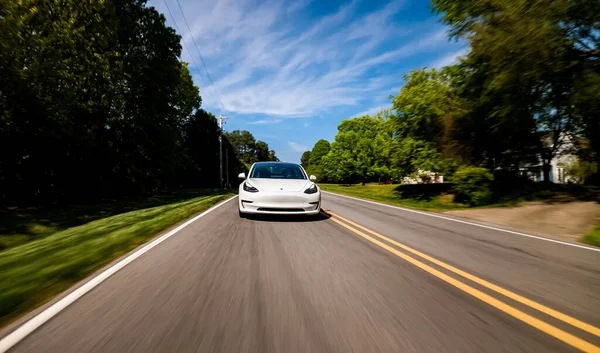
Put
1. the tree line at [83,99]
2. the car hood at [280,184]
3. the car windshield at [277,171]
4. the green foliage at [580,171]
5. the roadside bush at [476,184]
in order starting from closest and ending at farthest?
the car hood at [280,184] → the car windshield at [277,171] → the tree line at [83,99] → the roadside bush at [476,184] → the green foliage at [580,171]

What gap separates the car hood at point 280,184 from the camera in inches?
291

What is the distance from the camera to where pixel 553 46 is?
1161 centimetres

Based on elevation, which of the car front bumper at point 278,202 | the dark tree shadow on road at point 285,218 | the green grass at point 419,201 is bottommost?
the green grass at point 419,201

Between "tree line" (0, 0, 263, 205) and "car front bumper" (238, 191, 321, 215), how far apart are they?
1133 centimetres

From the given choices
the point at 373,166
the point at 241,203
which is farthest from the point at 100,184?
the point at 373,166

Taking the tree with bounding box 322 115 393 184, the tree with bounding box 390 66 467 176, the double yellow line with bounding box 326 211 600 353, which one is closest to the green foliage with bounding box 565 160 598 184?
the tree with bounding box 390 66 467 176

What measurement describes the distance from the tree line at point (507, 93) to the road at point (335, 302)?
9.95m

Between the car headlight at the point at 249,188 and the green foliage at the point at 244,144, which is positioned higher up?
the green foliage at the point at 244,144

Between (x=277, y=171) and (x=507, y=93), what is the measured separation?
10.9 metres

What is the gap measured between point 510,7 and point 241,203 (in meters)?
12.8

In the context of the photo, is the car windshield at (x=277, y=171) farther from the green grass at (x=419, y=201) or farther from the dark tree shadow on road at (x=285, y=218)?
the green grass at (x=419, y=201)

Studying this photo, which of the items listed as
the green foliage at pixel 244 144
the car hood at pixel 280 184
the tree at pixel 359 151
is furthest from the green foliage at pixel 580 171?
the green foliage at pixel 244 144

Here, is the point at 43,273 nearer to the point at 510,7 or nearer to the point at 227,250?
the point at 227,250

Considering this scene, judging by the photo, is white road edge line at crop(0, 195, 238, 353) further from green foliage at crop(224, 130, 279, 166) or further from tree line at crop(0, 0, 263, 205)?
green foliage at crop(224, 130, 279, 166)
